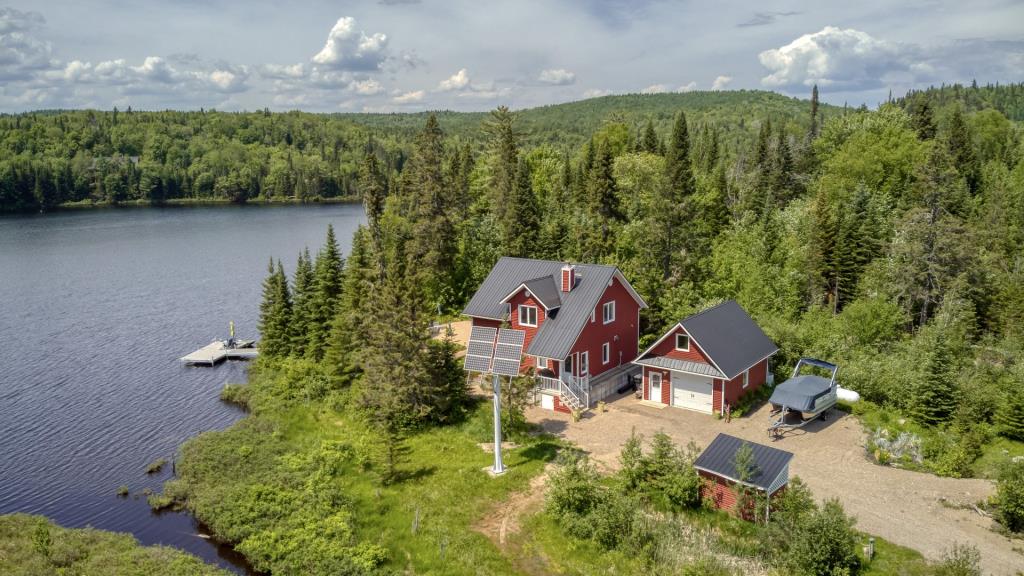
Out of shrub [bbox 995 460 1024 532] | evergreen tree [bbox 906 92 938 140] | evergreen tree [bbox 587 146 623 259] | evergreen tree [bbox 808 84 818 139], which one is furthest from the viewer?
evergreen tree [bbox 808 84 818 139]

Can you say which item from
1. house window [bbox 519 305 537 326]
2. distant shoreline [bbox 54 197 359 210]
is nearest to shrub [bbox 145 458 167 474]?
house window [bbox 519 305 537 326]

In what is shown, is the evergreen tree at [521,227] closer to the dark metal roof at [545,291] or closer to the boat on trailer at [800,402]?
the dark metal roof at [545,291]

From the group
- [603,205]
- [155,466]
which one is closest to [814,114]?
[603,205]

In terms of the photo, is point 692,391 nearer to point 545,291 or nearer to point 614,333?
point 614,333

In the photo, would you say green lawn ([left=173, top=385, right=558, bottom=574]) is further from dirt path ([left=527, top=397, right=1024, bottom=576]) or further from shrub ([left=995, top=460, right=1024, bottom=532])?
shrub ([left=995, top=460, right=1024, bottom=532])

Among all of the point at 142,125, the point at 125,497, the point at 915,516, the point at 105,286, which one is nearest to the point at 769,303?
the point at 915,516

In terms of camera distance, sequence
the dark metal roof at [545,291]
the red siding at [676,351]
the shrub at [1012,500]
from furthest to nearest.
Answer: the dark metal roof at [545,291] → the red siding at [676,351] → the shrub at [1012,500]

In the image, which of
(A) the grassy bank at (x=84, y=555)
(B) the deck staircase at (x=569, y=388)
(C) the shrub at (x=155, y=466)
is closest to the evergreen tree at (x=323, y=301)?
(C) the shrub at (x=155, y=466)
